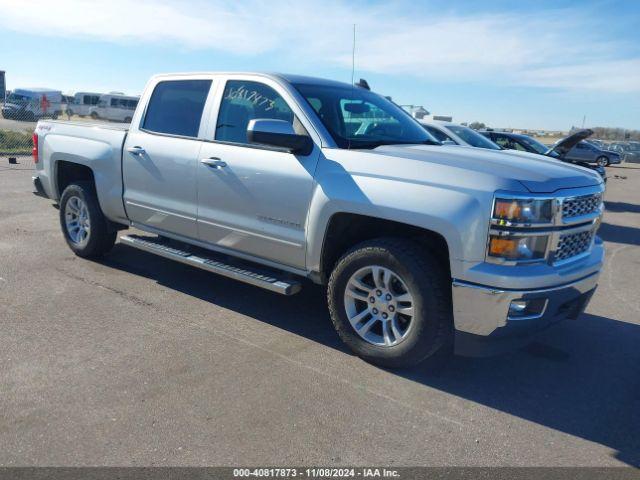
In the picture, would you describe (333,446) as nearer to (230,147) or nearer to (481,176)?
(481,176)

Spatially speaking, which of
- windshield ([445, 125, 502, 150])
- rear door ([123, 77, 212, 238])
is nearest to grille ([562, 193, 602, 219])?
rear door ([123, 77, 212, 238])

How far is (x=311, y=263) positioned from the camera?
13.6 feet

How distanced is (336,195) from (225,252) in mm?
1387

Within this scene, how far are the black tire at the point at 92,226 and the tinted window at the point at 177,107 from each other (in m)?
1.10

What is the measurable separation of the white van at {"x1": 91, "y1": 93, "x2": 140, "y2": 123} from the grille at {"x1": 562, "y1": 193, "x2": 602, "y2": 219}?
39.0 metres

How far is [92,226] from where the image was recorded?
5.86 m

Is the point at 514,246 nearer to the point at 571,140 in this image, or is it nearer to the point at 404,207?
the point at 404,207

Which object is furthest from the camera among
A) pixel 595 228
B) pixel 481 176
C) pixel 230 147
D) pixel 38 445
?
pixel 230 147

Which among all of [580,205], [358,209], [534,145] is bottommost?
[358,209]

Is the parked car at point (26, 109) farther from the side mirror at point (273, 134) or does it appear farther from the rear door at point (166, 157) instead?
the side mirror at point (273, 134)

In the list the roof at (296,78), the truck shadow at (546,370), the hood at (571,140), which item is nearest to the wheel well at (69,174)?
the truck shadow at (546,370)

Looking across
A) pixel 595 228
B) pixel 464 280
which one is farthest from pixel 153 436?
pixel 595 228

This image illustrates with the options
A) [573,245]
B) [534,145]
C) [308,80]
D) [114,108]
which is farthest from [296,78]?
[114,108]

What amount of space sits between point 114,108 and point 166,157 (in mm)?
37707
